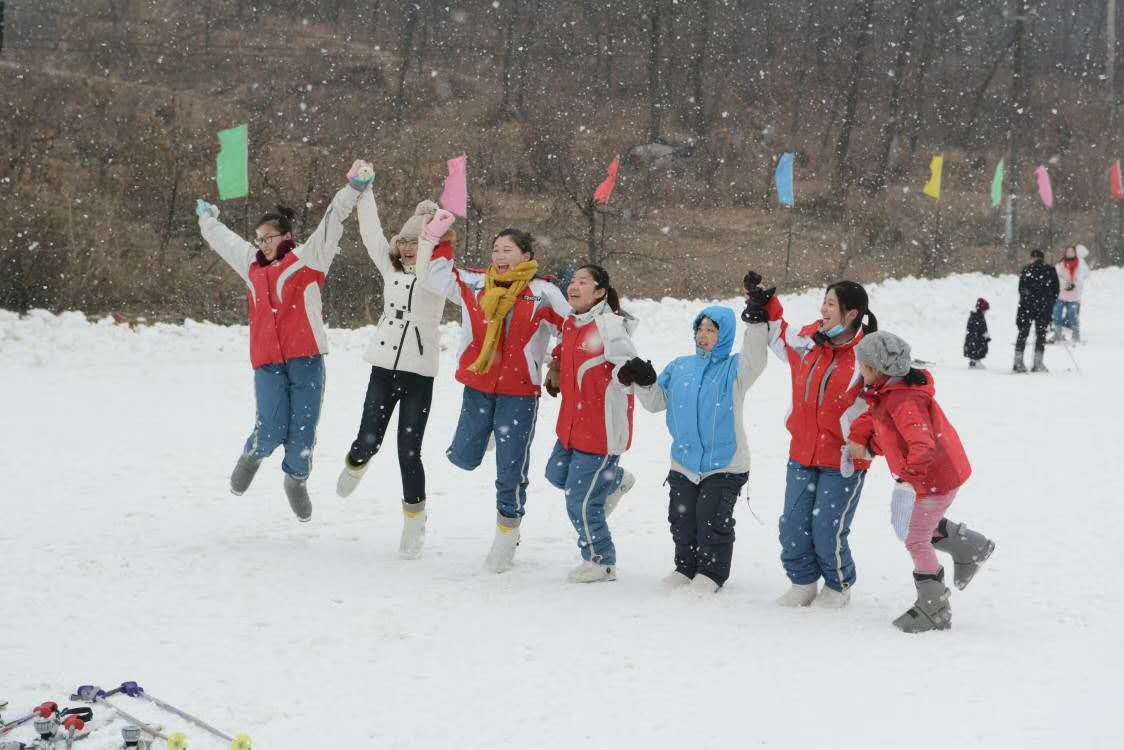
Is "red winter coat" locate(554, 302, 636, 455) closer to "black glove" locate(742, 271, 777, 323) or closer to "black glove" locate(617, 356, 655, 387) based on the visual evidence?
"black glove" locate(617, 356, 655, 387)

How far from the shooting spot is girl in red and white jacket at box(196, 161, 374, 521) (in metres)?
6.96

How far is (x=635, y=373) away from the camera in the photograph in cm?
618

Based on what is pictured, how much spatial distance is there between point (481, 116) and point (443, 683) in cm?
3919

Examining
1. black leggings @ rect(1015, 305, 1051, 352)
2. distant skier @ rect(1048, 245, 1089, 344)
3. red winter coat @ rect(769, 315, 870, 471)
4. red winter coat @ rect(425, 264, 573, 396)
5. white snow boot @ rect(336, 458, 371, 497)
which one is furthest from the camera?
distant skier @ rect(1048, 245, 1089, 344)

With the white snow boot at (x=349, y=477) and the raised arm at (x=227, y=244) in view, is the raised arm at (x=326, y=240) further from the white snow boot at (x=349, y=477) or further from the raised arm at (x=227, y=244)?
the white snow boot at (x=349, y=477)

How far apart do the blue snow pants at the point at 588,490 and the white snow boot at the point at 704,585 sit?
48cm

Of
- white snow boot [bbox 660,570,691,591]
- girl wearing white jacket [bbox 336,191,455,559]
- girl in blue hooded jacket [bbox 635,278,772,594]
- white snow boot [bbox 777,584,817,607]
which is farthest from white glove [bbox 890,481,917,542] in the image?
girl wearing white jacket [bbox 336,191,455,559]

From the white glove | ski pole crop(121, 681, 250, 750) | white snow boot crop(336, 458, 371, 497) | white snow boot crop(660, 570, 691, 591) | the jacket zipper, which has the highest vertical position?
the jacket zipper

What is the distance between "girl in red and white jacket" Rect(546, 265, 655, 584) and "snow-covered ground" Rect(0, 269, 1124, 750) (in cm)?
27

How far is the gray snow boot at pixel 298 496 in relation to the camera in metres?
7.24

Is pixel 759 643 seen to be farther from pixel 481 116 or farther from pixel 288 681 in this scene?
pixel 481 116

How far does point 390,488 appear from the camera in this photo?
8.75 metres

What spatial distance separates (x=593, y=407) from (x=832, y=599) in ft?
5.02

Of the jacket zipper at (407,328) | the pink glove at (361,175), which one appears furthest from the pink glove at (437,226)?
the pink glove at (361,175)
